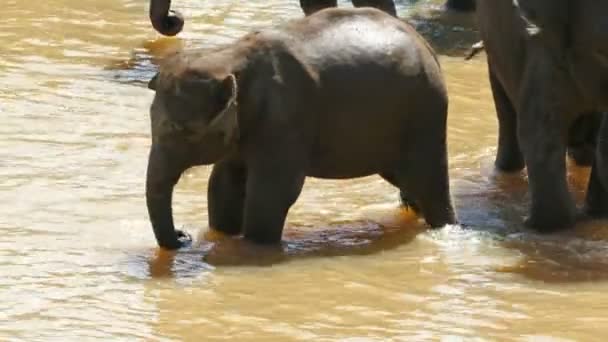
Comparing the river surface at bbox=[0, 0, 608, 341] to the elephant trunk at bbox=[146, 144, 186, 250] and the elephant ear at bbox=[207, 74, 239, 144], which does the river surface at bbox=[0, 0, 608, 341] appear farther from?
the elephant ear at bbox=[207, 74, 239, 144]

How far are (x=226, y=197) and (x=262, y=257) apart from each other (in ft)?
1.48

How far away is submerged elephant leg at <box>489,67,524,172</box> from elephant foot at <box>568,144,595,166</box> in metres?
0.32

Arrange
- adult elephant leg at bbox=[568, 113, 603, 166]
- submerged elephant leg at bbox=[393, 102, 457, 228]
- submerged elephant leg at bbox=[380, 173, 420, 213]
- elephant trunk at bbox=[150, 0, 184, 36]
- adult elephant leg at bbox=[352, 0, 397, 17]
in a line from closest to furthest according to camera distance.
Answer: submerged elephant leg at bbox=[393, 102, 457, 228] → submerged elephant leg at bbox=[380, 173, 420, 213] → adult elephant leg at bbox=[568, 113, 603, 166] → adult elephant leg at bbox=[352, 0, 397, 17] → elephant trunk at bbox=[150, 0, 184, 36]

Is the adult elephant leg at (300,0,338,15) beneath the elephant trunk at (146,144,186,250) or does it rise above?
beneath

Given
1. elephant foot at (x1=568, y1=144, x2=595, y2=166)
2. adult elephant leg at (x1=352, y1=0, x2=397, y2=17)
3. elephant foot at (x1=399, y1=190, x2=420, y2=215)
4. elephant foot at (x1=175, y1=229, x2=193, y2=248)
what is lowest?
adult elephant leg at (x1=352, y1=0, x2=397, y2=17)

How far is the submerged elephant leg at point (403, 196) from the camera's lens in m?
7.18

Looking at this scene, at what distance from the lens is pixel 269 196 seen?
21.5 ft

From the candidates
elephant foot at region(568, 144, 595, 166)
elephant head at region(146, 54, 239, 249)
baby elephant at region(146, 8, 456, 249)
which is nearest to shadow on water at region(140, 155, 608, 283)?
baby elephant at region(146, 8, 456, 249)

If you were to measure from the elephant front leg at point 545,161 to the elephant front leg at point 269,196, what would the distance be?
1.14 meters

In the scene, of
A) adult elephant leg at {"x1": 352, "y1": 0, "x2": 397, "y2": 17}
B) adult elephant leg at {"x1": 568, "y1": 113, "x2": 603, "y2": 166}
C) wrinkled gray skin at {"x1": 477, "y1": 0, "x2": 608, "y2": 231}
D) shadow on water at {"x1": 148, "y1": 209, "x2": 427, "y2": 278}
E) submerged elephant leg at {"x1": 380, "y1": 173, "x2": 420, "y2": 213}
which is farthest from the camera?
adult elephant leg at {"x1": 352, "y1": 0, "x2": 397, "y2": 17}

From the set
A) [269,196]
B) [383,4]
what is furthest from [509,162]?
[383,4]

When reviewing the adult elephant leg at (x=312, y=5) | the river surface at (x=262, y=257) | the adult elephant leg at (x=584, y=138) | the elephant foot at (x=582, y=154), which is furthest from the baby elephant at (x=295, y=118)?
the adult elephant leg at (x=312, y=5)

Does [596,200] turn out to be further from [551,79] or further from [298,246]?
[298,246]

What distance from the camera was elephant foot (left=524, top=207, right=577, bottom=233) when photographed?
709 cm
